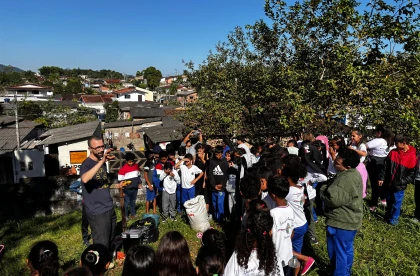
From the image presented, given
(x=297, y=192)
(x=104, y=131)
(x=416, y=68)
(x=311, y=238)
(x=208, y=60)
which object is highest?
(x=208, y=60)

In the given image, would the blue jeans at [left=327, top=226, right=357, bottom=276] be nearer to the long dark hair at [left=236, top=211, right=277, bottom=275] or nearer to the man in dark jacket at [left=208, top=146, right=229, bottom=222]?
the long dark hair at [left=236, top=211, right=277, bottom=275]

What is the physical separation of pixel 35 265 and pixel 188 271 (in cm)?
156

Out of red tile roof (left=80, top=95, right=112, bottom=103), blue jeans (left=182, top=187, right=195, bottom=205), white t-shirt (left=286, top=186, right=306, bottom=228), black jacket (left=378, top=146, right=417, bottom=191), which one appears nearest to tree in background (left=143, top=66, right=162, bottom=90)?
red tile roof (left=80, top=95, right=112, bottom=103)

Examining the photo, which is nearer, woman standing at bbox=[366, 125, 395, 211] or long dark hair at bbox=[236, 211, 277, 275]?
long dark hair at bbox=[236, 211, 277, 275]

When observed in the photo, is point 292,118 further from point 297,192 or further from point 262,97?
point 297,192

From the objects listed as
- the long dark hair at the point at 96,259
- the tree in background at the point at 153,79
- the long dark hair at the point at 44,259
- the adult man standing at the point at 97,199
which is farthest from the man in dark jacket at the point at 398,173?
the tree in background at the point at 153,79

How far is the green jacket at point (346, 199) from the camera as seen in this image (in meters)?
3.53

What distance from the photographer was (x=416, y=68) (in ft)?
25.1

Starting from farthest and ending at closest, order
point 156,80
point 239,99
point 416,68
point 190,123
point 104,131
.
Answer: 1. point 156,80
2. point 104,131
3. point 190,123
4. point 239,99
5. point 416,68

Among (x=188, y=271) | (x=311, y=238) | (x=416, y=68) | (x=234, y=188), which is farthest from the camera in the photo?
(x=416, y=68)

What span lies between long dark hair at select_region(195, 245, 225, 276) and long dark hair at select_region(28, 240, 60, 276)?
145cm

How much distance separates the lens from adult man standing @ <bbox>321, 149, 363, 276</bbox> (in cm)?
354

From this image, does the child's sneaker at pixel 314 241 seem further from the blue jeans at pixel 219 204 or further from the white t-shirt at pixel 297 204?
the blue jeans at pixel 219 204

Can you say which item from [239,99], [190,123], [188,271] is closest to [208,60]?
[190,123]
